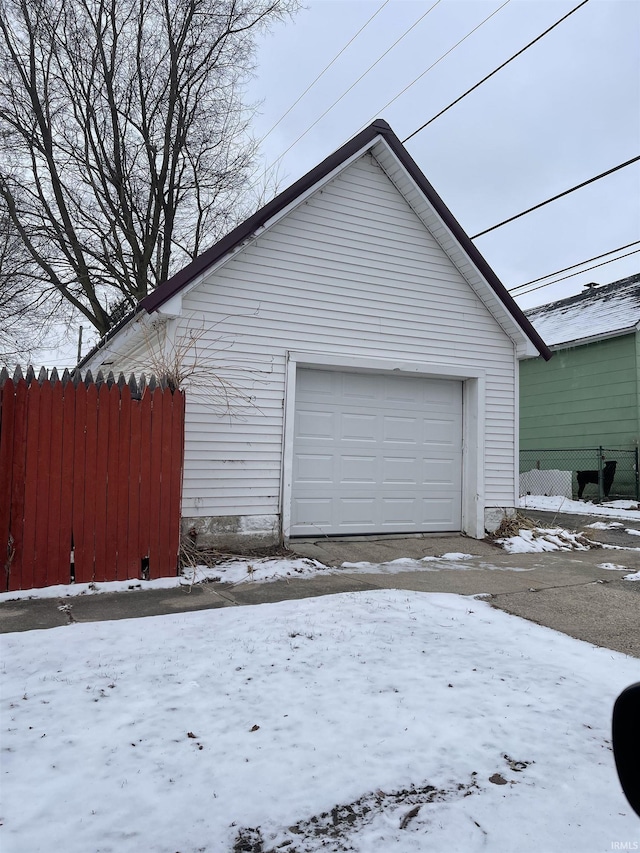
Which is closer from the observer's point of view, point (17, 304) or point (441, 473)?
point (441, 473)

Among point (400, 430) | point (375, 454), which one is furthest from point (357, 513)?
point (400, 430)

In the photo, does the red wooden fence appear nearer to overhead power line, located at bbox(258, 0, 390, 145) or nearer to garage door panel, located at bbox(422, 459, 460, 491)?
garage door panel, located at bbox(422, 459, 460, 491)

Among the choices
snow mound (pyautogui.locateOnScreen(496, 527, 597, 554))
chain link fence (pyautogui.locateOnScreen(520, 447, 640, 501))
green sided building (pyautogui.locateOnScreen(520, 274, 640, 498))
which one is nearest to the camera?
snow mound (pyautogui.locateOnScreen(496, 527, 597, 554))

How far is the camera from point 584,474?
15984mm

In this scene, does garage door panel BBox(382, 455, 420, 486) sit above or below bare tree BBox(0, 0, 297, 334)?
below

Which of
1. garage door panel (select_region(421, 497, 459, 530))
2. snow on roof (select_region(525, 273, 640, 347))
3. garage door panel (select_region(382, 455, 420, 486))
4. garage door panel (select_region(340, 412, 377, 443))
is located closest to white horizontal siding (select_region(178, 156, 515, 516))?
garage door panel (select_region(421, 497, 459, 530))

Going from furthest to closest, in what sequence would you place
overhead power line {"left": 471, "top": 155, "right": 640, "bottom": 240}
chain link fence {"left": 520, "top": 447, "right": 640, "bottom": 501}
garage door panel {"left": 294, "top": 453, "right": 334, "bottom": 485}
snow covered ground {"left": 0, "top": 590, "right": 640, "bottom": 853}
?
1. chain link fence {"left": 520, "top": 447, "right": 640, "bottom": 501}
2. overhead power line {"left": 471, "top": 155, "right": 640, "bottom": 240}
3. garage door panel {"left": 294, "top": 453, "right": 334, "bottom": 485}
4. snow covered ground {"left": 0, "top": 590, "right": 640, "bottom": 853}

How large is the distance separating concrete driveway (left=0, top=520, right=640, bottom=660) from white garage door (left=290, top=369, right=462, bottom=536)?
436 millimetres

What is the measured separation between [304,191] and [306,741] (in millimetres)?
6765

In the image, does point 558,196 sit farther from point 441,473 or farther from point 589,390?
Answer: point 589,390

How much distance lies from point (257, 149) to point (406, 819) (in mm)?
16401

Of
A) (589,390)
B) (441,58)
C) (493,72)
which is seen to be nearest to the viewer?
(493,72)

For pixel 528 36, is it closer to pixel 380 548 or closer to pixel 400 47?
pixel 400 47

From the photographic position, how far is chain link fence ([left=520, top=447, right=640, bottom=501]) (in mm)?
15312
